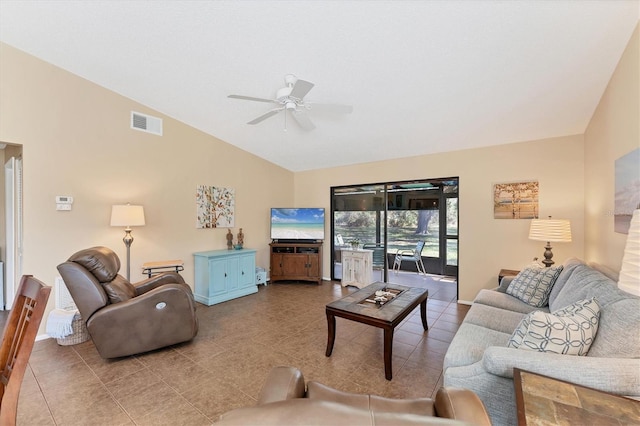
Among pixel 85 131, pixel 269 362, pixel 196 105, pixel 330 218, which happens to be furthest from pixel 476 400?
pixel 330 218

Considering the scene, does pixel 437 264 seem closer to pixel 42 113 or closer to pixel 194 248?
pixel 194 248

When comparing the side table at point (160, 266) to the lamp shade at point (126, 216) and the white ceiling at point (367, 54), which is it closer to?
the lamp shade at point (126, 216)

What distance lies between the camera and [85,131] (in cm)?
341

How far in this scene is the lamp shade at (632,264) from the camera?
0.89 metres

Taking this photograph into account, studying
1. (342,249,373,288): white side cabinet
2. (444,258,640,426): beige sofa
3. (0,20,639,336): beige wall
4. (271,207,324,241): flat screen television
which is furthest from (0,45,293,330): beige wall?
(444,258,640,426): beige sofa

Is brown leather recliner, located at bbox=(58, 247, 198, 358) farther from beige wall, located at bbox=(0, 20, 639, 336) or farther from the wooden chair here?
the wooden chair

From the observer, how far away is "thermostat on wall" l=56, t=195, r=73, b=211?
3.22 meters

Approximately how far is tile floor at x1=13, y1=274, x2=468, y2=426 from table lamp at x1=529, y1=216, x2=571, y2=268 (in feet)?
4.75

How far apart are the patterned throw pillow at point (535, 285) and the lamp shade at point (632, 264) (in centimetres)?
218

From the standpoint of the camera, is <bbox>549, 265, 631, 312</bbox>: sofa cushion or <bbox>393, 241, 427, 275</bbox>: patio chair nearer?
<bbox>549, 265, 631, 312</bbox>: sofa cushion

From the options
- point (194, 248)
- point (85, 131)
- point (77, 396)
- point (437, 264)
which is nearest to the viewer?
point (77, 396)

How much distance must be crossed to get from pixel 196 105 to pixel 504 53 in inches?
143

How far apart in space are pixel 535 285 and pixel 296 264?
388cm

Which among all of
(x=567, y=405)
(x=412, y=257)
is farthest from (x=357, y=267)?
(x=567, y=405)
